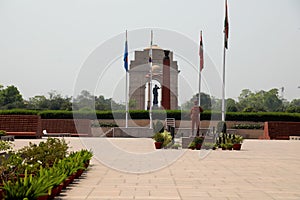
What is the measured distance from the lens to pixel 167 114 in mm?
39094

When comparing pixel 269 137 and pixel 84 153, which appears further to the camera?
pixel 269 137

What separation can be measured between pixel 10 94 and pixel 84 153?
60330mm

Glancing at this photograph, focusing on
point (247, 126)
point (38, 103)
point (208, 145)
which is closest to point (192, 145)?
point (208, 145)

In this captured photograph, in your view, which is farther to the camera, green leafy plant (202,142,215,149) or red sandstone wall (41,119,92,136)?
red sandstone wall (41,119,92,136)

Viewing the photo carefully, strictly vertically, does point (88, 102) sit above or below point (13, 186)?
Answer: above

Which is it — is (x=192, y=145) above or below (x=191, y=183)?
above

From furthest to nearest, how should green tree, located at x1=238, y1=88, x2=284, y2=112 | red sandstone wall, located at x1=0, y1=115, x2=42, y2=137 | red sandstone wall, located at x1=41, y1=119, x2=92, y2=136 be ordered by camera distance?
1. green tree, located at x1=238, y1=88, x2=284, y2=112
2. red sandstone wall, located at x1=41, y1=119, x2=92, y2=136
3. red sandstone wall, located at x1=0, y1=115, x2=42, y2=137

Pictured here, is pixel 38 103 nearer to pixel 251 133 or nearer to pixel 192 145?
pixel 251 133

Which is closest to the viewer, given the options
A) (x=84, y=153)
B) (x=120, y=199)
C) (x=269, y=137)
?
(x=120, y=199)

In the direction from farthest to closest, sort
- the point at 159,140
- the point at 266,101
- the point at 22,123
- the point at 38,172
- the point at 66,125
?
the point at 266,101 < the point at 66,125 < the point at 22,123 < the point at 159,140 < the point at 38,172

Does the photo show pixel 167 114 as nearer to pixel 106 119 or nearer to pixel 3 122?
pixel 106 119

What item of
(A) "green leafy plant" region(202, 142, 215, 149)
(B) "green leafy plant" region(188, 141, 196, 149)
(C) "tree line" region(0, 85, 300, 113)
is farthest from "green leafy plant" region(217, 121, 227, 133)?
(C) "tree line" region(0, 85, 300, 113)

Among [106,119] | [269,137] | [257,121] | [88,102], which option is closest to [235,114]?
[257,121]

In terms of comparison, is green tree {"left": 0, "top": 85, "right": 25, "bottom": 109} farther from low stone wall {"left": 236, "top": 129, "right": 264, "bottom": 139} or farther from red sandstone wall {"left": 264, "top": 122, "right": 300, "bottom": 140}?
red sandstone wall {"left": 264, "top": 122, "right": 300, "bottom": 140}
